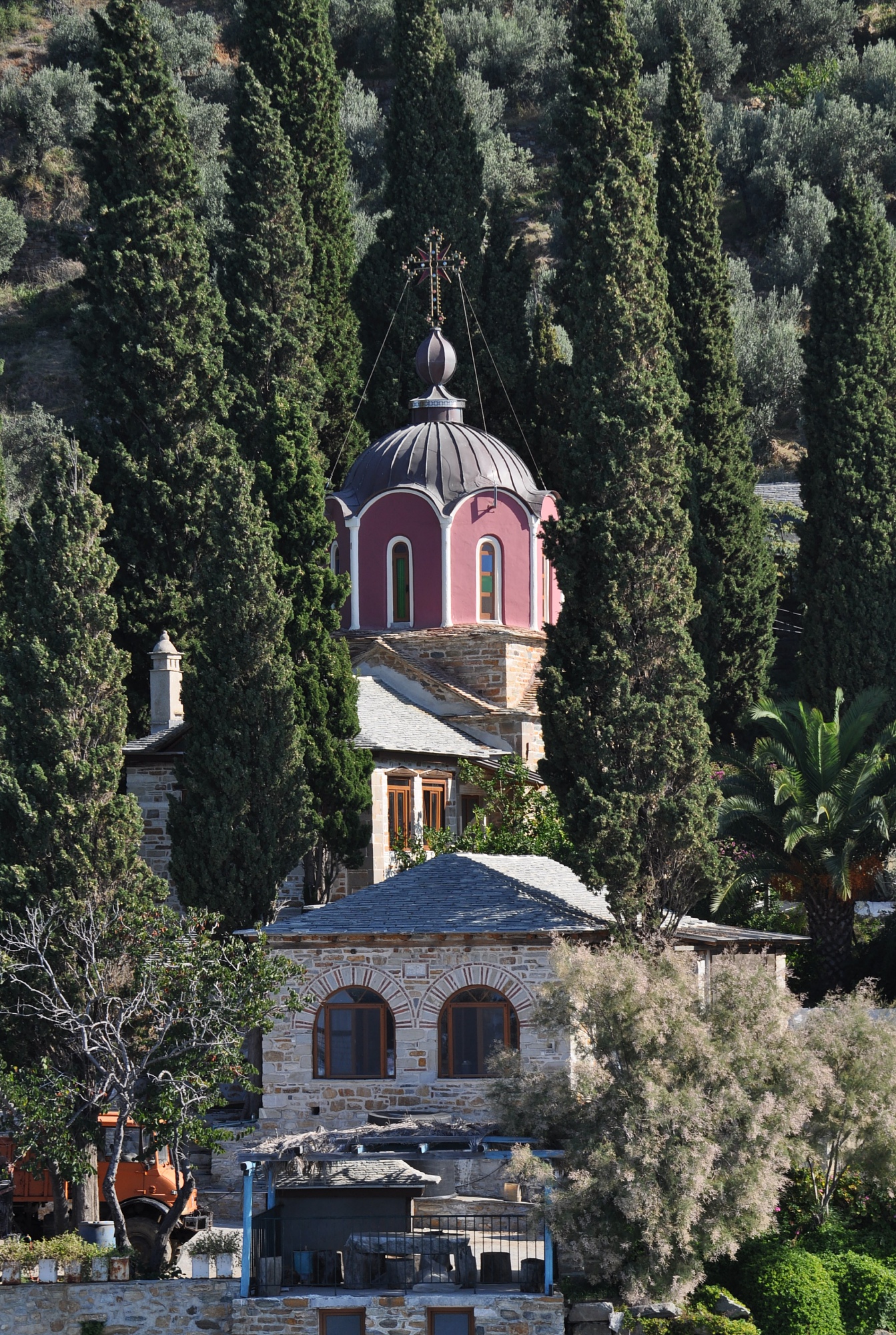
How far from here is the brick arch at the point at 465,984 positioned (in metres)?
28.2

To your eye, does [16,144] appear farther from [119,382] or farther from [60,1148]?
[60,1148]

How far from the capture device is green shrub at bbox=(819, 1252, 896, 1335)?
932 inches

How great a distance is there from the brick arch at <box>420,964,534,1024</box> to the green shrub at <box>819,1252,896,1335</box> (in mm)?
6042

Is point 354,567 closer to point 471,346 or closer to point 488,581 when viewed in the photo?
point 488,581

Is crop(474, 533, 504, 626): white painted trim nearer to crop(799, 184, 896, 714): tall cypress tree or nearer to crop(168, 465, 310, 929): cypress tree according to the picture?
crop(799, 184, 896, 714): tall cypress tree

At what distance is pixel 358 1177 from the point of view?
24812mm

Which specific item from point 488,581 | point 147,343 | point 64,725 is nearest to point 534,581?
point 488,581

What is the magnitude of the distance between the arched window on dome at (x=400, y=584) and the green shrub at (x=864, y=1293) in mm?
21382

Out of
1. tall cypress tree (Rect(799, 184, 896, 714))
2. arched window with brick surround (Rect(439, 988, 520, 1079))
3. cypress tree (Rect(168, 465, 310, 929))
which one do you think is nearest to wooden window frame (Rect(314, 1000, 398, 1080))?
arched window with brick surround (Rect(439, 988, 520, 1079))

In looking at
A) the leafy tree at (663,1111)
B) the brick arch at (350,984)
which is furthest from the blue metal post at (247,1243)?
the brick arch at (350,984)

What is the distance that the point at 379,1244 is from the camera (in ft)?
78.2

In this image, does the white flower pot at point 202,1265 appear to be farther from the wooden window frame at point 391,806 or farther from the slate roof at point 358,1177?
the wooden window frame at point 391,806

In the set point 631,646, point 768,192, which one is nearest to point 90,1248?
point 631,646

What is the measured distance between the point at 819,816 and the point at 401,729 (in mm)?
9013
